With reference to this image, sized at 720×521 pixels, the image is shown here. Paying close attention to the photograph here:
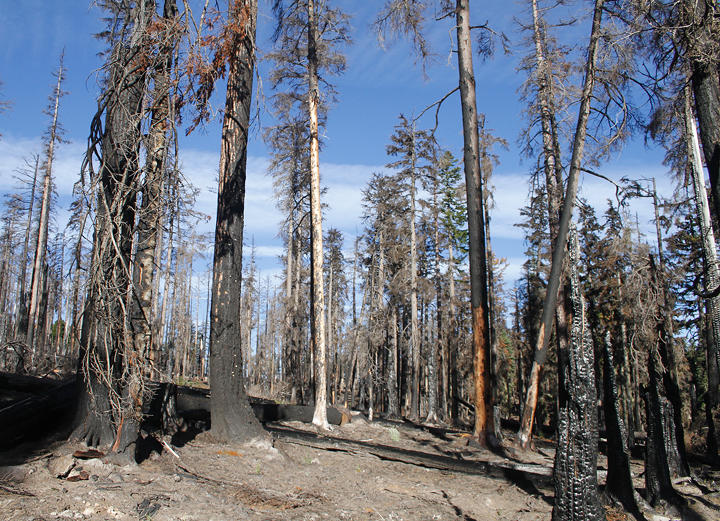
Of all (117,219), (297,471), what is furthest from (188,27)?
(297,471)

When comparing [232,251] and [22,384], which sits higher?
[232,251]

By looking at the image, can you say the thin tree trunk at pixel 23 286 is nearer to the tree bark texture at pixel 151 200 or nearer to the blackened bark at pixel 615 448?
the tree bark texture at pixel 151 200

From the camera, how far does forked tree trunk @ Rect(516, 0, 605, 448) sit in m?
9.44

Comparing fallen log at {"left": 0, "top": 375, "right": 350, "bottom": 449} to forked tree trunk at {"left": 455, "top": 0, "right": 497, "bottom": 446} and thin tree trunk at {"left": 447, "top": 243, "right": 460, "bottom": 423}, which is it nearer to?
forked tree trunk at {"left": 455, "top": 0, "right": 497, "bottom": 446}

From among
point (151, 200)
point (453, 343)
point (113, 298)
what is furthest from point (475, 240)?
point (453, 343)

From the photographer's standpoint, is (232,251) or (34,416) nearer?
(34,416)

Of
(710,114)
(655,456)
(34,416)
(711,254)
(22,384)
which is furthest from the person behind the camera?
(711,254)

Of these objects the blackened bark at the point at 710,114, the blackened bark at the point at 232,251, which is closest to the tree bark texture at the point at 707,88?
the blackened bark at the point at 710,114

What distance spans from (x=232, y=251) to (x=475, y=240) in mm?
5309

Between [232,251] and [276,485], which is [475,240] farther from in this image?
[276,485]

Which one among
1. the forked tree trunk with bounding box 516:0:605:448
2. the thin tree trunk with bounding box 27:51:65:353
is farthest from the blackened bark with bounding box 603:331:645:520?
the thin tree trunk with bounding box 27:51:65:353

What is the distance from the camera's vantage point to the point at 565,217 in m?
9.47

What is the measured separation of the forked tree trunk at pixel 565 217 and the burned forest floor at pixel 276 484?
2.75 meters

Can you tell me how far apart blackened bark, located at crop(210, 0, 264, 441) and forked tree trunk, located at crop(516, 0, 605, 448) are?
6.63m
